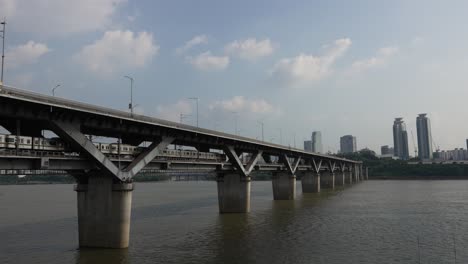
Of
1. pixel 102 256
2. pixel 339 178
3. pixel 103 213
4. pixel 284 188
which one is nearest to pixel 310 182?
pixel 284 188

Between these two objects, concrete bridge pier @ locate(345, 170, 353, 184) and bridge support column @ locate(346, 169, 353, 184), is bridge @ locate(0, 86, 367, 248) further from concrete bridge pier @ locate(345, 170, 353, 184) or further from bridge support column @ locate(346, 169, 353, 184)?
bridge support column @ locate(346, 169, 353, 184)

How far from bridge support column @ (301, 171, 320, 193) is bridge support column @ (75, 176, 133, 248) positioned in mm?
82762

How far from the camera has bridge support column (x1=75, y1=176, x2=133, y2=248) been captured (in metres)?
31.9

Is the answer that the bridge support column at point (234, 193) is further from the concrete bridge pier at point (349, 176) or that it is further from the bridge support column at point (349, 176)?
the bridge support column at point (349, 176)

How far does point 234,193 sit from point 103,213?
96.9ft

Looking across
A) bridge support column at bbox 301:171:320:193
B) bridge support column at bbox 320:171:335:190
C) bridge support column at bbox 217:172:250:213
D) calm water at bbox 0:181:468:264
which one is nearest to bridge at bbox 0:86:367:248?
calm water at bbox 0:181:468:264

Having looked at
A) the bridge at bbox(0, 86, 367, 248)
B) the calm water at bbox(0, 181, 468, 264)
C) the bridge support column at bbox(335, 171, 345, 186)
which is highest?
the bridge at bbox(0, 86, 367, 248)

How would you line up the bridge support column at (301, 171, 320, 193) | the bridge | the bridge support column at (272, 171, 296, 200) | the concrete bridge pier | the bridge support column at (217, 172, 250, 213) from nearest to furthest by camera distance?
the bridge → the bridge support column at (217, 172, 250, 213) → the bridge support column at (272, 171, 296, 200) → the bridge support column at (301, 171, 320, 193) → the concrete bridge pier

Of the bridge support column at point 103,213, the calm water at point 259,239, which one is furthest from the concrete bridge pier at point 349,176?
the bridge support column at point 103,213

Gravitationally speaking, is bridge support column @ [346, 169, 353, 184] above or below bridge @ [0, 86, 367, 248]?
below

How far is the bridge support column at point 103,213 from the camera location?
105 ft

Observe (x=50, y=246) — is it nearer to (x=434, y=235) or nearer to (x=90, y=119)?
(x=90, y=119)

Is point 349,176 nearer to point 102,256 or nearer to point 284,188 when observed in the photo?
point 284,188

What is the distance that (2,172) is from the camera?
3055 cm
